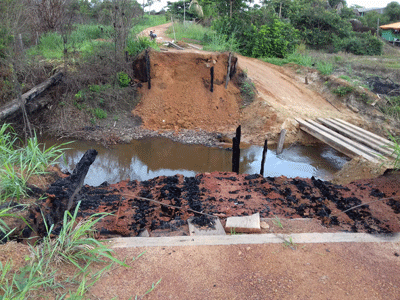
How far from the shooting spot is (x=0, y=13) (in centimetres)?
841

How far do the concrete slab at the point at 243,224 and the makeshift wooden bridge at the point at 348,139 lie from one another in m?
4.74

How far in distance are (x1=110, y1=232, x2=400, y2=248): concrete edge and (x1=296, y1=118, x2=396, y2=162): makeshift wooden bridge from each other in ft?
13.7

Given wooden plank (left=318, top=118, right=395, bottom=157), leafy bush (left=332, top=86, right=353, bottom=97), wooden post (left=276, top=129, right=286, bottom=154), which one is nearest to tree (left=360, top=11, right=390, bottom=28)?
leafy bush (left=332, top=86, right=353, bottom=97)

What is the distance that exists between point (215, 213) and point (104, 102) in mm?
7919

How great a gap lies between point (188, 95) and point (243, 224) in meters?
8.43

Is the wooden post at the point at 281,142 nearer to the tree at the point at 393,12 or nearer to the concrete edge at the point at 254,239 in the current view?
the concrete edge at the point at 254,239

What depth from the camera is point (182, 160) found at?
820cm

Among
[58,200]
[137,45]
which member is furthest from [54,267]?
[137,45]

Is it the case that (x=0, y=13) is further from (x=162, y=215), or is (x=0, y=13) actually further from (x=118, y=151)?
(x=162, y=215)

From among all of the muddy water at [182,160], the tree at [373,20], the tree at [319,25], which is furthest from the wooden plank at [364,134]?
the tree at [373,20]

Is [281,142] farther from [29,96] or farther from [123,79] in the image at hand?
[29,96]

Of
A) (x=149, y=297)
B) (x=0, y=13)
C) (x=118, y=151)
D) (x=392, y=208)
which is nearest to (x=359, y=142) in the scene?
(x=392, y=208)

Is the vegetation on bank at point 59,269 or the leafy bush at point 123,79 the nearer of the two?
the vegetation on bank at point 59,269

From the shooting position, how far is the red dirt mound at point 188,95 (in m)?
10.4
